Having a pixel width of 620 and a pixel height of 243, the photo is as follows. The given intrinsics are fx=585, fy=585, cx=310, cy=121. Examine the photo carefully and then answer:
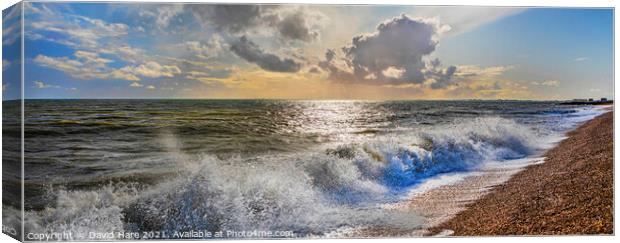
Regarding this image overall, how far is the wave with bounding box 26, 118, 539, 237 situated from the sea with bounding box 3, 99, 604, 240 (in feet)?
0.04

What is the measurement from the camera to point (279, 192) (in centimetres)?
609

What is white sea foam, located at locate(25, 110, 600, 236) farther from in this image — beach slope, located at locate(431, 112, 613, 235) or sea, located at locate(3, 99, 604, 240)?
beach slope, located at locate(431, 112, 613, 235)

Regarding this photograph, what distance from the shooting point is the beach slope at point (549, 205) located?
6.10 metres

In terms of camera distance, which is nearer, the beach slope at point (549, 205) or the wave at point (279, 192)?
the wave at point (279, 192)

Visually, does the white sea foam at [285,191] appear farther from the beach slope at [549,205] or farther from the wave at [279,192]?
the beach slope at [549,205]

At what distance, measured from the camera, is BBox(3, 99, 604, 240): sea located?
5.80 metres

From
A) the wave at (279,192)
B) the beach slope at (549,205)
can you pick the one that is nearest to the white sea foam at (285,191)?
the wave at (279,192)

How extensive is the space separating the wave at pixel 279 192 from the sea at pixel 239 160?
0.04 ft

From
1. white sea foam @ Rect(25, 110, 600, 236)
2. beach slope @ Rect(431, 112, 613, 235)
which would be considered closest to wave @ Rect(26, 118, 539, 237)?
white sea foam @ Rect(25, 110, 600, 236)

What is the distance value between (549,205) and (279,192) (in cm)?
285

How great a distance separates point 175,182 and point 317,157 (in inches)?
60.4

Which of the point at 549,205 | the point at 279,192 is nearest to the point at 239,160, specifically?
the point at 279,192

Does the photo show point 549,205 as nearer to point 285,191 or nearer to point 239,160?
point 285,191

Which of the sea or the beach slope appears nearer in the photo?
the sea
